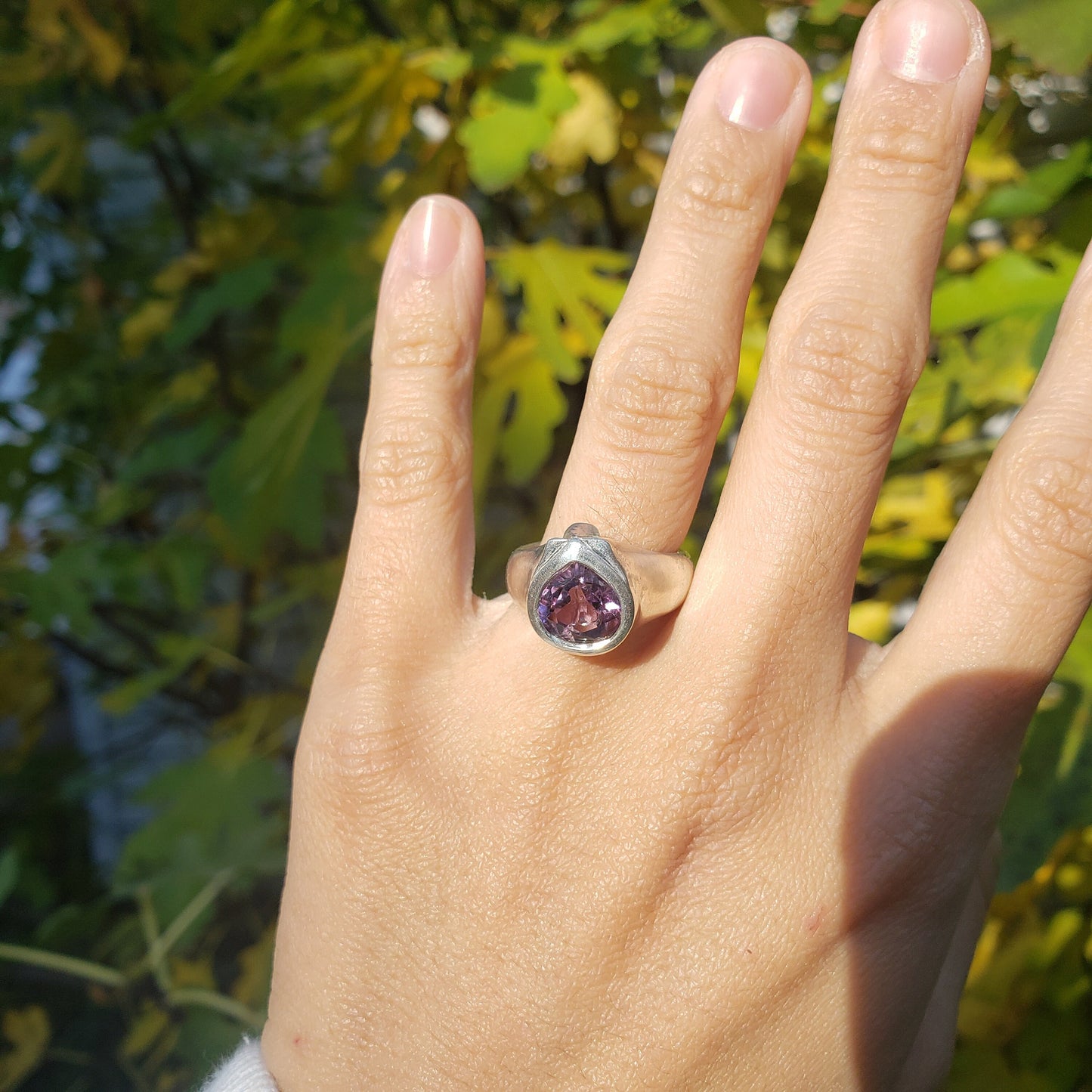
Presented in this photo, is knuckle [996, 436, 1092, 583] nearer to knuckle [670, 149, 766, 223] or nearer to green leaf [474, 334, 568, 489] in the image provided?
knuckle [670, 149, 766, 223]

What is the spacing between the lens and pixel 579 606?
0.94 m

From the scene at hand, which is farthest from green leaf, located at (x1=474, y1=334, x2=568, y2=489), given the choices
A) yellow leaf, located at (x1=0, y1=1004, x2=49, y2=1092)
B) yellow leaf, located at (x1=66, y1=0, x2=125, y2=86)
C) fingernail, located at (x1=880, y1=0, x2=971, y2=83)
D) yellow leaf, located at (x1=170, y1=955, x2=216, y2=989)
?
yellow leaf, located at (x1=0, y1=1004, x2=49, y2=1092)

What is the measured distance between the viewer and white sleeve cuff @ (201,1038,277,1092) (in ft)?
3.39

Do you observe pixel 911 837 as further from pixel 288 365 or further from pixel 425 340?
pixel 288 365

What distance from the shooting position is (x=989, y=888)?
1102mm

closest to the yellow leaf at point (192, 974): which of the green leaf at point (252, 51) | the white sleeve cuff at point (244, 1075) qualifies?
the white sleeve cuff at point (244, 1075)

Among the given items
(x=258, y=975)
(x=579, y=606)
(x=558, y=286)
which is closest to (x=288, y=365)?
(x=558, y=286)

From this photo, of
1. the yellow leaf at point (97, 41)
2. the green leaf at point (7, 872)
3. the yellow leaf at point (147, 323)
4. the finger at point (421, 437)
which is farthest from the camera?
the yellow leaf at point (147, 323)

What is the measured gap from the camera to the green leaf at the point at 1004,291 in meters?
1.22

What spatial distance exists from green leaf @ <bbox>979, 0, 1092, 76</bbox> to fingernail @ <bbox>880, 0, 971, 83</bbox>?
0.29 ft

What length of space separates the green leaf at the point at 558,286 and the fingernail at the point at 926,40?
65cm

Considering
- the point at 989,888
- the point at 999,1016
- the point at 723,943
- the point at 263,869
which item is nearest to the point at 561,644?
the point at 723,943

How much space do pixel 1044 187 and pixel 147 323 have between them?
196 cm

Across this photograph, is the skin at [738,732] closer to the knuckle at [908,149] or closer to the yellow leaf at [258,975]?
the knuckle at [908,149]
